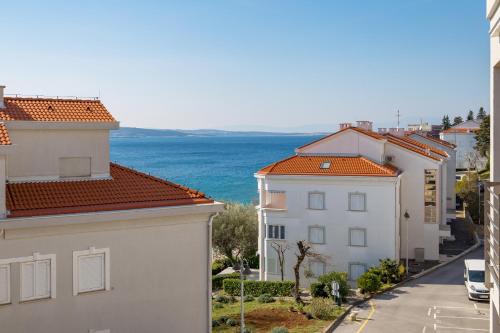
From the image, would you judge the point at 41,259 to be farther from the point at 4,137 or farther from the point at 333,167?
the point at 333,167

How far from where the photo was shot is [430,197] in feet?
144

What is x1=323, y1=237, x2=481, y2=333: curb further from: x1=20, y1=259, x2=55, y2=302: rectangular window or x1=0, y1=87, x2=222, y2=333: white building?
x1=20, y1=259, x2=55, y2=302: rectangular window

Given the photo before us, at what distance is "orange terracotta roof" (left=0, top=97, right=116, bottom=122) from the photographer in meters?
18.4

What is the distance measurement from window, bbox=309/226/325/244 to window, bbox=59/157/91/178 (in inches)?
960

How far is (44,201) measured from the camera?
55.2ft

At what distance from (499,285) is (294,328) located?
2263cm

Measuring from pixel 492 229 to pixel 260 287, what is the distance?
30.7m

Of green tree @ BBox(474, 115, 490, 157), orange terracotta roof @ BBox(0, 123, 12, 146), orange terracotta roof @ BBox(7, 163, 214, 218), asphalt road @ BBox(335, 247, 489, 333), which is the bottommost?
asphalt road @ BBox(335, 247, 489, 333)

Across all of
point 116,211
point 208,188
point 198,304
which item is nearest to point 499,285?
point 116,211

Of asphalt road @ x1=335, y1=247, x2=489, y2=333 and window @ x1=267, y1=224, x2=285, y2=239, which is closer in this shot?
asphalt road @ x1=335, y1=247, x2=489, y2=333

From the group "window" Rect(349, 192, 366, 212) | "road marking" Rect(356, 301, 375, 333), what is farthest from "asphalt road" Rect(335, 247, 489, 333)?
"window" Rect(349, 192, 366, 212)

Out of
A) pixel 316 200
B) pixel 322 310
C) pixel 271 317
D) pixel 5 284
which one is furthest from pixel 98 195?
pixel 316 200

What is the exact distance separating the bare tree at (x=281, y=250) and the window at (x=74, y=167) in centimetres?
2292

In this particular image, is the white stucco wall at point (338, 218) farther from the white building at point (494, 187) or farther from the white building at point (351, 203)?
the white building at point (494, 187)
